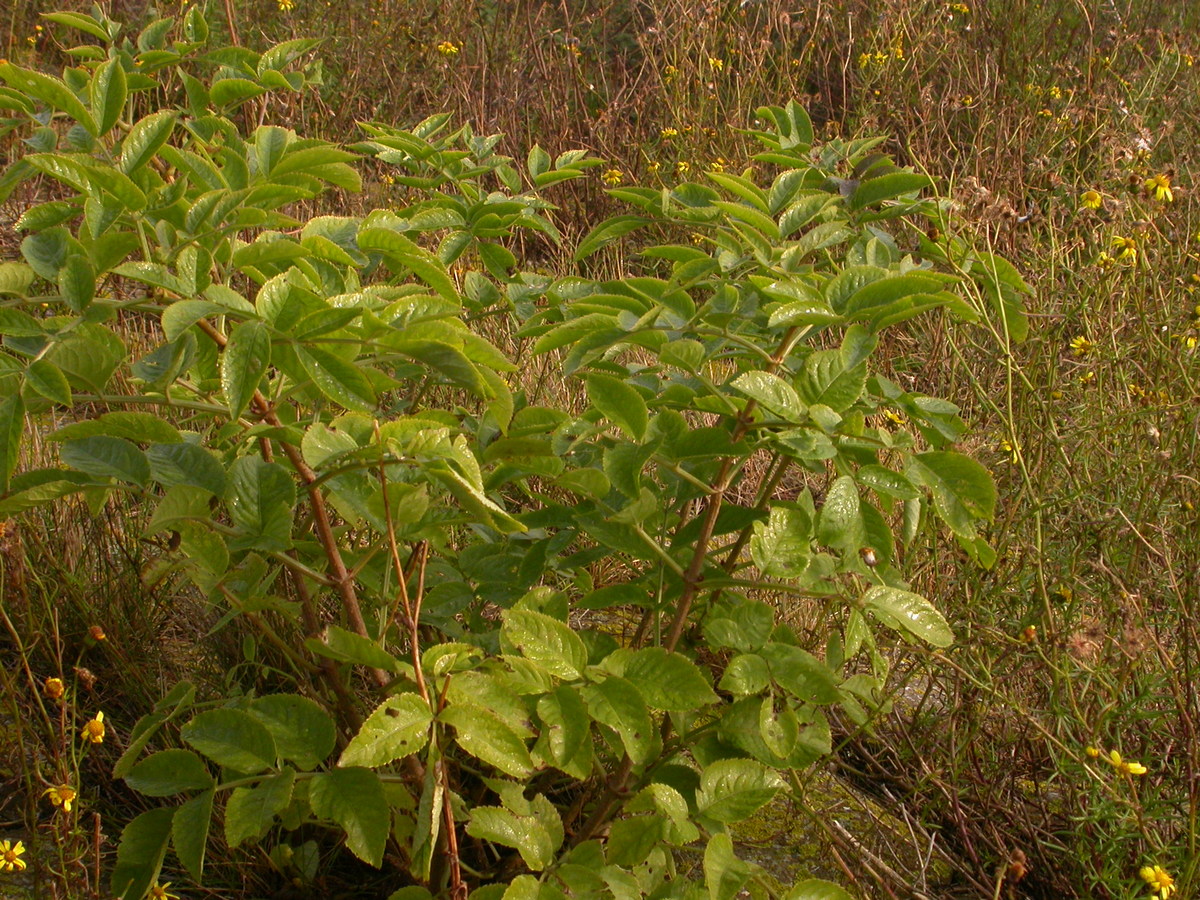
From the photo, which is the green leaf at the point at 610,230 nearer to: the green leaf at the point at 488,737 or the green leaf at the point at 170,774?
the green leaf at the point at 488,737

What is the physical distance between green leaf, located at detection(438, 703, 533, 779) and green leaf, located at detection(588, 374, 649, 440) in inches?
13.2

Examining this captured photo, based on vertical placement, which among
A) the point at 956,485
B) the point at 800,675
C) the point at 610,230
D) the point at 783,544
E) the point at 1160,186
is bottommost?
the point at 800,675

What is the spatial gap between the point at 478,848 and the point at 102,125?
3.41 feet

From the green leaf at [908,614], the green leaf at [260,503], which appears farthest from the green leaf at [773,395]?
the green leaf at [260,503]

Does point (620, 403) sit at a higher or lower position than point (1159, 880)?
higher

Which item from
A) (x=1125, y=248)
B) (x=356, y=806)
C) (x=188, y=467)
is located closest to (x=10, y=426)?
(x=188, y=467)

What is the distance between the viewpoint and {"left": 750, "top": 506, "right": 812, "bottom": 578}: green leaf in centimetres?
121

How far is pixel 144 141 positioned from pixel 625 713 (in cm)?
80

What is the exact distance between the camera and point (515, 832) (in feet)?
3.94

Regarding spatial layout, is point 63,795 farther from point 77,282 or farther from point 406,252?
point 406,252

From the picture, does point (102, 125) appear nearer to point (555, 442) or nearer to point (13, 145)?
point (555, 442)

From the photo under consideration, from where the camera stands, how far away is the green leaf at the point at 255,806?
1118 mm

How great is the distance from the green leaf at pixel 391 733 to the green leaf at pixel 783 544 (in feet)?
1.33

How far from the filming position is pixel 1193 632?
1.60 metres
